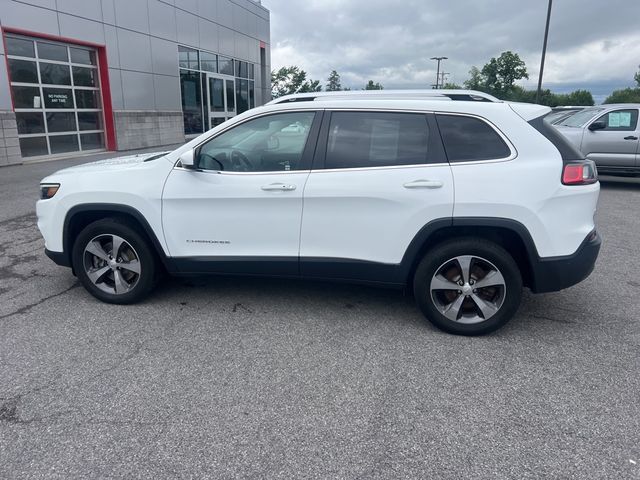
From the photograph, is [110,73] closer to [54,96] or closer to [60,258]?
[54,96]

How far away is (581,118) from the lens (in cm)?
1166

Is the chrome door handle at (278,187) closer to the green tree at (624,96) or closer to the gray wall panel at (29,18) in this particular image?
the gray wall panel at (29,18)

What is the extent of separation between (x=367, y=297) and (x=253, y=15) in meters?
25.5

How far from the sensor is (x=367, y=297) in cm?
453

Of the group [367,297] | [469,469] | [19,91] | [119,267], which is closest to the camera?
[469,469]

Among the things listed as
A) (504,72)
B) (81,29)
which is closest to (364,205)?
(81,29)

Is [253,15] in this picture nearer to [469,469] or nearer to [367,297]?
[367,297]

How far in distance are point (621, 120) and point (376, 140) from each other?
9780 mm

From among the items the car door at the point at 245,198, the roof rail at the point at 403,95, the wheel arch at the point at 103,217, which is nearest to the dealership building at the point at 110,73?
the wheel arch at the point at 103,217

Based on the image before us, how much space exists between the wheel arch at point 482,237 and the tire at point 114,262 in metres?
2.22

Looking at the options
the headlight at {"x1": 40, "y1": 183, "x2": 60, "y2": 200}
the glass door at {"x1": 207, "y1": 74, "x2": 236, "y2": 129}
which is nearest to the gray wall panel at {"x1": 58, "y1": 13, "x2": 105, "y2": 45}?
the glass door at {"x1": 207, "y1": 74, "x2": 236, "y2": 129}

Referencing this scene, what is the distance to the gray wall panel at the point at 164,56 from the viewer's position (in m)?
17.8

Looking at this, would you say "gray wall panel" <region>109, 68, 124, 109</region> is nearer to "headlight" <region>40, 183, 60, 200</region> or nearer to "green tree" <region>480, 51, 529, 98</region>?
"headlight" <region>40, 183, 60, 200</region>

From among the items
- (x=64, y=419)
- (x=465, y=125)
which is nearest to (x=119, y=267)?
(x=64, y=419)
